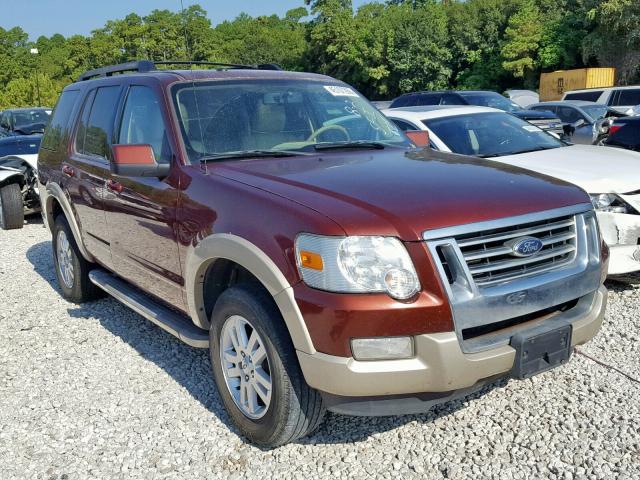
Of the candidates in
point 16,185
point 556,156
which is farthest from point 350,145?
point 16,185

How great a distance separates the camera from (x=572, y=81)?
30.5 metres

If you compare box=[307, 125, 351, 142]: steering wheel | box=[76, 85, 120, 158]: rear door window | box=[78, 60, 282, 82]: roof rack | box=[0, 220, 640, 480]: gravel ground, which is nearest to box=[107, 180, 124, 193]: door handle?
box=[76, 85, 120, 158]: rear door window

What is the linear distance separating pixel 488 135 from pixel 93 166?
12.9 feet

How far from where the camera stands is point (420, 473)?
9.87 feet

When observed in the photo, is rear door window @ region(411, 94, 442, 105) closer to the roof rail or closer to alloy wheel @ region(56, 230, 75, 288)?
the roof rail

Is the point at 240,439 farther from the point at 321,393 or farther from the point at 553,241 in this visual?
the point at 553,241

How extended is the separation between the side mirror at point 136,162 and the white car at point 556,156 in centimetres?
324

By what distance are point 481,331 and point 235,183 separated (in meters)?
1.38

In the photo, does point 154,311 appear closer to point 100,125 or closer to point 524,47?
point 100,125

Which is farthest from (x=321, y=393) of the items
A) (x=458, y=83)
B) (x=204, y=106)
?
(x=458, y=83)

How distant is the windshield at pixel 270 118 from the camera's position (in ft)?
12.5

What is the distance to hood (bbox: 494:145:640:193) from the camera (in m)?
5.08

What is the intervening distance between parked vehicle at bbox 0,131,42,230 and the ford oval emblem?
820 centimetres

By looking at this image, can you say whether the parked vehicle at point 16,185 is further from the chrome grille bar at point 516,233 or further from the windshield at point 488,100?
the windshield at point 488,100
